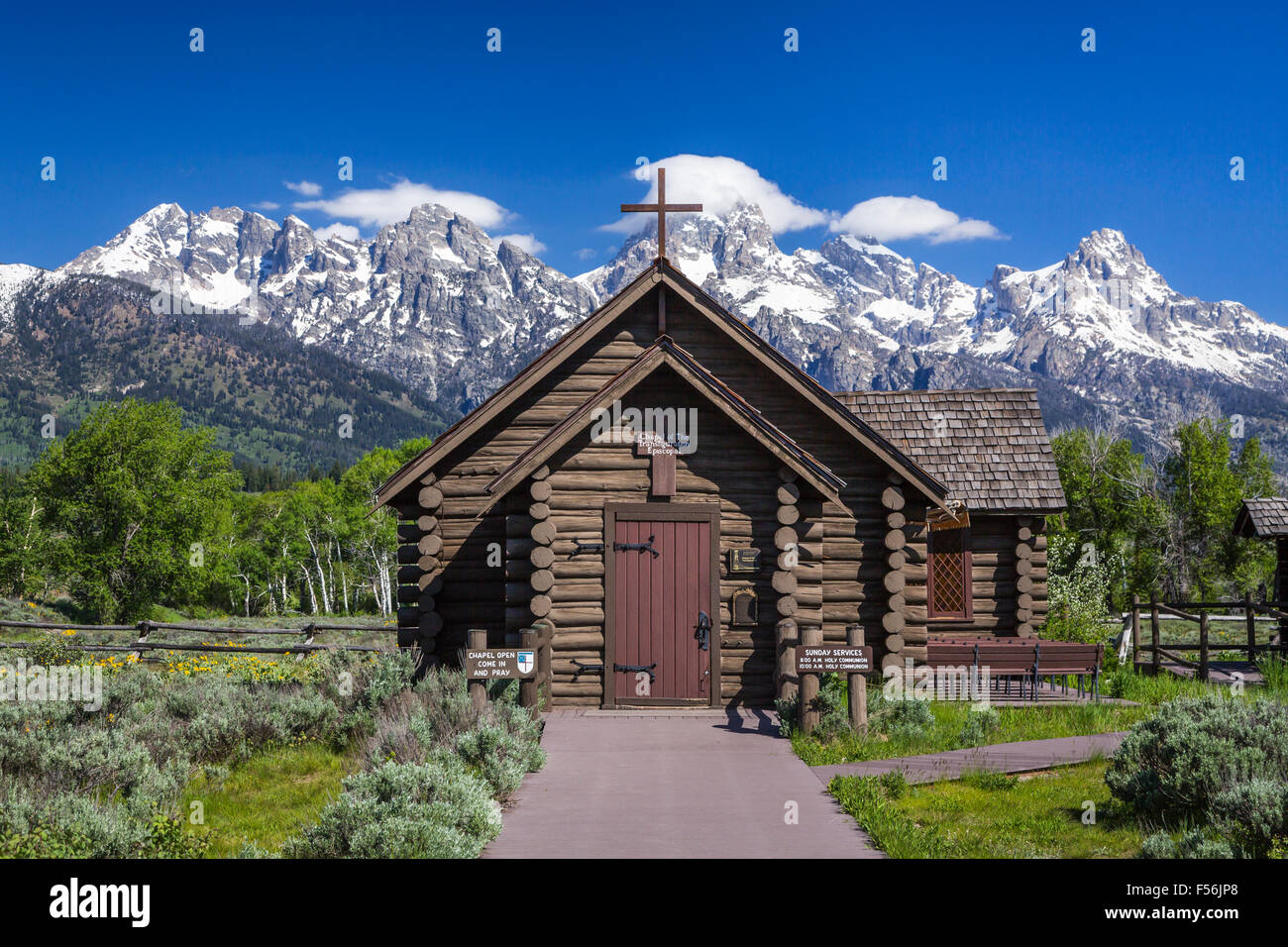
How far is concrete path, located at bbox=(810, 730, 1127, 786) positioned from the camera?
986cm

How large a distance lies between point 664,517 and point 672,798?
5273 mm

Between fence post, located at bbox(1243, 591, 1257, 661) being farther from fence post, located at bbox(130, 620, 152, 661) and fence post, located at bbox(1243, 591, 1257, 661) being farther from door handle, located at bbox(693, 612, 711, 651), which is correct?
fence post, located at bbox(130, 620, 152, 661)

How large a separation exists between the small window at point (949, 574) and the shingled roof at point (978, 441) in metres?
0.84

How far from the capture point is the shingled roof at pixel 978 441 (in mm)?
18750

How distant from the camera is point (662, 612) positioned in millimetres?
13312

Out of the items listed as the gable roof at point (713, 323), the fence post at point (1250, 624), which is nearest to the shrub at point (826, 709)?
the gable roof at point (713, 323)

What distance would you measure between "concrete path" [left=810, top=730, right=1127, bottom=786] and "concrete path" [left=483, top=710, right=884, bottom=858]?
0.71 meters

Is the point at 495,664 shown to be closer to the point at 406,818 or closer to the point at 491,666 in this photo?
the point at 491,666

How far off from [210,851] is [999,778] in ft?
24.3

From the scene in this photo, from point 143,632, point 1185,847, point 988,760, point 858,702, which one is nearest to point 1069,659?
point 988,760

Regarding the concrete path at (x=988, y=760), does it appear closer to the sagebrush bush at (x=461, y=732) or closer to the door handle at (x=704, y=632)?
the sagebrush bush at (x=461, y=732)
